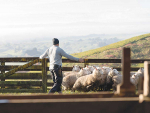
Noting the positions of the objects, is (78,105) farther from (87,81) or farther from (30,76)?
(30,76)

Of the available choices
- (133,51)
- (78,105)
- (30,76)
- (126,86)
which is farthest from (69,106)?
(133,51)

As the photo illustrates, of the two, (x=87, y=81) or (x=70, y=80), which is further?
(x=70, y=80)

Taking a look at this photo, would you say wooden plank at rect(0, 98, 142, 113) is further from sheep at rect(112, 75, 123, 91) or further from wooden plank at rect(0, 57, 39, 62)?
wooden plank at rect(0, 57, 39, 62)

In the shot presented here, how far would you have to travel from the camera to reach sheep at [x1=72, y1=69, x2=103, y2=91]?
340 inches

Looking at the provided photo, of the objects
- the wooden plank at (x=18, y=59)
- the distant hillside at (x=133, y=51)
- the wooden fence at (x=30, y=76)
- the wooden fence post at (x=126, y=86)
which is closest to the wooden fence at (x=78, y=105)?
the wooden fence post at (x=126, y=86)

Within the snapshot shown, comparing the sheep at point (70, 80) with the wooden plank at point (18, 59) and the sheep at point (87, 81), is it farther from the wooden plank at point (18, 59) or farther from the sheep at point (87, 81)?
the wooden plank at point (18, 59)

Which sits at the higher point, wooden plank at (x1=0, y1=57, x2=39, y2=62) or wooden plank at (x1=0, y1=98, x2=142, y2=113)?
wooden plank at (x1=0, y1=57, x2=39, y2=62)

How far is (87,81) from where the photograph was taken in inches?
345

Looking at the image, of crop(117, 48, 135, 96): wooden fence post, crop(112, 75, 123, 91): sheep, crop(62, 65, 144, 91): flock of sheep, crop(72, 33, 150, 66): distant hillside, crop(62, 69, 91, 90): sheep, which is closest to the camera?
crop(117, 48, 135, 96): wooden fence post

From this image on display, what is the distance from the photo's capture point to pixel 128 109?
2.66m

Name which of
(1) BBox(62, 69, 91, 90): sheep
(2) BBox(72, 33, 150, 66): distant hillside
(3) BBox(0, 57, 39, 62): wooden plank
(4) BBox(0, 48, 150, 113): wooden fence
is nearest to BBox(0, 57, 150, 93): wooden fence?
(3) BBox(0, 57, 39, 62): wooden plank

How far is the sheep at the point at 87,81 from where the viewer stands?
28.3 feet

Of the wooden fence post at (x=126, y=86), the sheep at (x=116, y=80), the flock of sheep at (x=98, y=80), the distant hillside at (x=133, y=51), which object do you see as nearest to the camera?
the wooden fence post at (x=126, y=86)

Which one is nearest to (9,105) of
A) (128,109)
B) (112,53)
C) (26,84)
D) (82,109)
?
(82,109)
